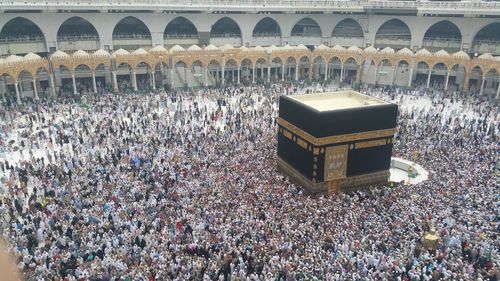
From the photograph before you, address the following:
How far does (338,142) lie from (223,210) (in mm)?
5467

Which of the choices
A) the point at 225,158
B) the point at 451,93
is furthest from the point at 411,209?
the point at 451,93

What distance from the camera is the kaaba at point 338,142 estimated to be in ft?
52.0

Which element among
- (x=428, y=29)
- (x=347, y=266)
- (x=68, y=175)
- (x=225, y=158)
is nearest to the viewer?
(x=347, y=266)

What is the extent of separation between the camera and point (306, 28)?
4119 centimetres

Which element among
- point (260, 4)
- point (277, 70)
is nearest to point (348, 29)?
point (277, 70)

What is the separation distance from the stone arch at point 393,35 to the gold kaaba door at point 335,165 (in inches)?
1014

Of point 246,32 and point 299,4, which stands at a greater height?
point 299,4

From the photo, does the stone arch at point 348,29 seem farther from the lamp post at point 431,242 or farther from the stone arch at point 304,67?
the lamp post at point 431,242

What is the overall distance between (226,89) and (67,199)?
2001 centimetres

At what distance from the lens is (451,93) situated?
31.6 m

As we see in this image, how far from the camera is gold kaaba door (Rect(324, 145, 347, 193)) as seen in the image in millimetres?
16109

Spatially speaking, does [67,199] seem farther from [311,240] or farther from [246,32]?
[246,32]

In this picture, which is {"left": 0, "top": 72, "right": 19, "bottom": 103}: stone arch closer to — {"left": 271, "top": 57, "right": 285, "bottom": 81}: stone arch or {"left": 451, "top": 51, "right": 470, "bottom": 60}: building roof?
{"left": 271, "top": 57, "right": 285, "bottom": 81}: stone arch

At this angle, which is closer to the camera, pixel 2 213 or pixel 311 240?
pixel 311 240
